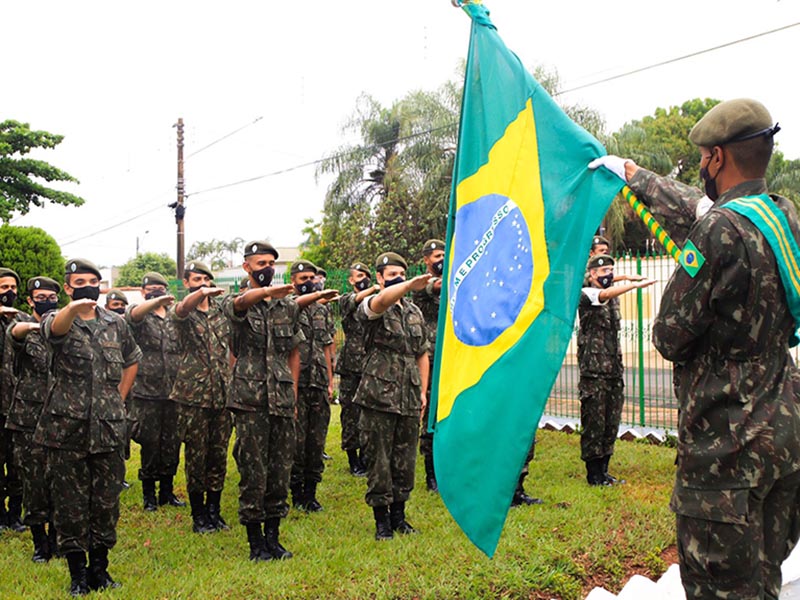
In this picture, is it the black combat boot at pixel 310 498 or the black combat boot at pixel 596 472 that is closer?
the black combat boot at pixel 310 498

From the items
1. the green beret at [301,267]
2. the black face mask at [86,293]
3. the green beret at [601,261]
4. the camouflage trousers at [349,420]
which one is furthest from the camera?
the camouflage trousers at [349,420]

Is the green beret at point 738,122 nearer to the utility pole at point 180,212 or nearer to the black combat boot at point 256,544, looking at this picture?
the black combat boot at point 256,544

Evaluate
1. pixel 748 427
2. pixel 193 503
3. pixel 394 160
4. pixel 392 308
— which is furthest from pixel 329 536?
pixel 394 160

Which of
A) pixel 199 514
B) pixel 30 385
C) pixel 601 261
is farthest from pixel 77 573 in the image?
pixel 601 261

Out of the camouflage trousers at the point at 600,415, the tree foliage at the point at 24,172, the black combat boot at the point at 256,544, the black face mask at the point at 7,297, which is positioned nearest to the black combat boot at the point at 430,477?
the camouflage trousers at the point at 600,415

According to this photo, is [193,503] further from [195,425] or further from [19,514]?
[19,514]

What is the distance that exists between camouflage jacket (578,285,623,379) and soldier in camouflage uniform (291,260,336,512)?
2.59 m

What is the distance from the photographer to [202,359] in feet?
20.9

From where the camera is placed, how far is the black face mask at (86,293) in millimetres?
4738

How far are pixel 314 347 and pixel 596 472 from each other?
10.0 ft

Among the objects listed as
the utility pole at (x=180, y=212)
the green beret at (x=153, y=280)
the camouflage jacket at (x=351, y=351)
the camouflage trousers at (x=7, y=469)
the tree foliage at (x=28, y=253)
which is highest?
the utility pole at (x=180, y=212)

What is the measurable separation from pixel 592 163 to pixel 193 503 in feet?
15.4

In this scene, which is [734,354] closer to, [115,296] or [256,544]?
[256,544]

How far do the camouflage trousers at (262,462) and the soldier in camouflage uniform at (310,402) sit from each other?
1400 mm
